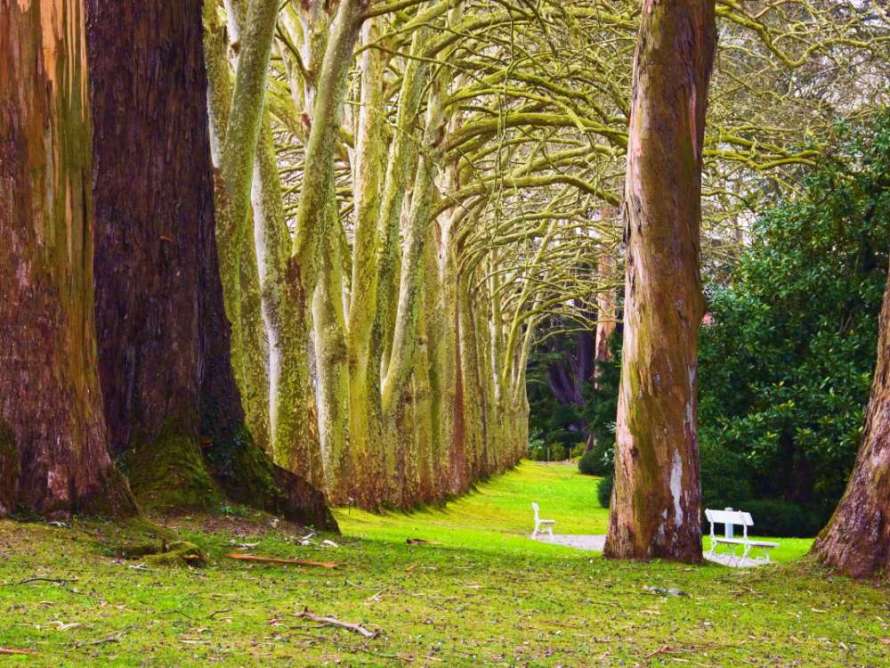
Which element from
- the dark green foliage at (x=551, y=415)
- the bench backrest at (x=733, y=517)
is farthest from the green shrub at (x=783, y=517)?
the dark green foliage at (x=551, y=415)

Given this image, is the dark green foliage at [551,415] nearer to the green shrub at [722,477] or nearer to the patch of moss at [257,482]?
the green shrub at [722,477]

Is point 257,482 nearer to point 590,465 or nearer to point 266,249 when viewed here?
point 266,249

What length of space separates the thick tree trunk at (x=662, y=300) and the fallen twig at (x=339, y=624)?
5.39 meters

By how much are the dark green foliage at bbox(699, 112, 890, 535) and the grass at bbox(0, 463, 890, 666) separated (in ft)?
34.3

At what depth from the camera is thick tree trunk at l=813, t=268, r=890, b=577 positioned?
34.0 ft

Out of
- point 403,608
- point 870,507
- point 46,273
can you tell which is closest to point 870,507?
point 870,507

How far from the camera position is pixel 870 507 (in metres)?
10.5

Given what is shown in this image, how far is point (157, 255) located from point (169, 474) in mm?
1682

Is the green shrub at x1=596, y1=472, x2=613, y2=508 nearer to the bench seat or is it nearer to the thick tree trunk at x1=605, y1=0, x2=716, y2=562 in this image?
the bench seat

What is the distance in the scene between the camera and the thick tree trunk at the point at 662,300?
1167cm

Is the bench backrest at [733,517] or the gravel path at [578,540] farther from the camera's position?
the gravel path at [578,540]

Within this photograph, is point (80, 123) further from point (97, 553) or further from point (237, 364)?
point (237, 364)

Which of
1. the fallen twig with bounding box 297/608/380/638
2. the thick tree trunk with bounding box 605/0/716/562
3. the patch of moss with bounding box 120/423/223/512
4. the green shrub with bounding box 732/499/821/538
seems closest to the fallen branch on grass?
the patch of moss with bounding box 120/423/223/512

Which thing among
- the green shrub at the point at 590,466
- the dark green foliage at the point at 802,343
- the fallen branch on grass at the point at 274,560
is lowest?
the fallen branch on grass at the point at 274,560
